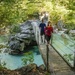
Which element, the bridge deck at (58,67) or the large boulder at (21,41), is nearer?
the bridge deck at (58,67)

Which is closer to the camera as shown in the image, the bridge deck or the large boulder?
the bridge deck

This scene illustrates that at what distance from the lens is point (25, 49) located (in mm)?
19859

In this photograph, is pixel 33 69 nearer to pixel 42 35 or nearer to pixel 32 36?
pixel 42 35

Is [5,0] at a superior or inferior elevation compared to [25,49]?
superior

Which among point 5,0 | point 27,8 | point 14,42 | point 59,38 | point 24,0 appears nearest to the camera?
point 5,0

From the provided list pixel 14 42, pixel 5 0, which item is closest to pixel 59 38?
pixel 14 42

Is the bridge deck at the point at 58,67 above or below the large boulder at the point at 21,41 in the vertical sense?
above

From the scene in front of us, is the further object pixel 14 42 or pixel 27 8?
pixel 14 42

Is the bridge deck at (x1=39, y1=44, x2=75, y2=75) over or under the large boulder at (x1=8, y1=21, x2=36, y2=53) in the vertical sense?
over

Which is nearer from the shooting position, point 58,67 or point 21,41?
point 58,67

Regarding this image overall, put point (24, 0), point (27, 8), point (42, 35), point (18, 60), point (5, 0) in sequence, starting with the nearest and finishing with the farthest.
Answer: point (5, 0) → point (24, 0) → point (27, 8) → point (42, 35) → point (18, 60)

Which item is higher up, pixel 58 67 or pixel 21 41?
pixel 58 67

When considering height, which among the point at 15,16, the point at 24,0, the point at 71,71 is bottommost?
the point at 71,71

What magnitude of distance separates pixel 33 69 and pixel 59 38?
8.54 metres
